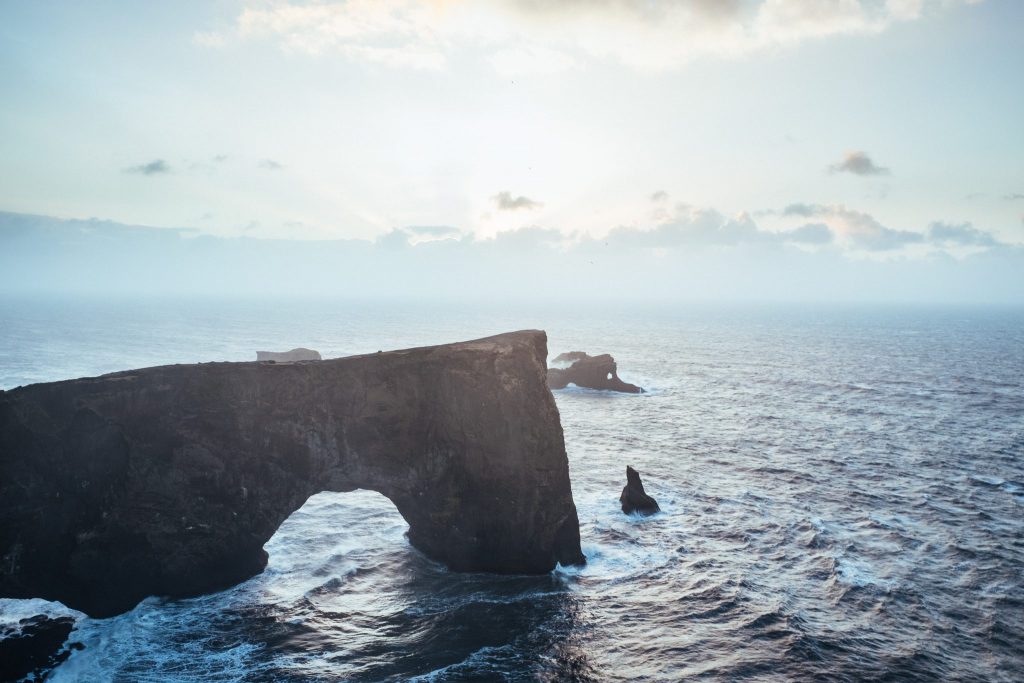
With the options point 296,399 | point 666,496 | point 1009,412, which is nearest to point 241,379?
point 296,399

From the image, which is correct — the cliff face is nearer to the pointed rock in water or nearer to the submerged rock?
the submerged rock

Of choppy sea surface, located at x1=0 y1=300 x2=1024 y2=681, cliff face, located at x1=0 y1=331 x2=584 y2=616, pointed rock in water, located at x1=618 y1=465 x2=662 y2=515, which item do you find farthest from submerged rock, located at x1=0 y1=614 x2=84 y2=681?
pointed rock in water, located at x1=618 y1=465 x2=662 y2=515

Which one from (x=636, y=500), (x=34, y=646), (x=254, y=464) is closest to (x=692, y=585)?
(x=636, y=500)

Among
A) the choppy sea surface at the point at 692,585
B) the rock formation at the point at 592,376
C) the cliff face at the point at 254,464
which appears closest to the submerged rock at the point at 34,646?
the choppy sea surface at the point at 692,585

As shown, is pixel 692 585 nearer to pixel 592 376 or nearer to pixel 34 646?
pixel 34 646

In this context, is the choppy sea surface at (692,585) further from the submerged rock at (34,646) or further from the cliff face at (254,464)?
the cliff face at (254,464)

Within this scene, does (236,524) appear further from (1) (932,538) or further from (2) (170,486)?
(1) (932,538)
